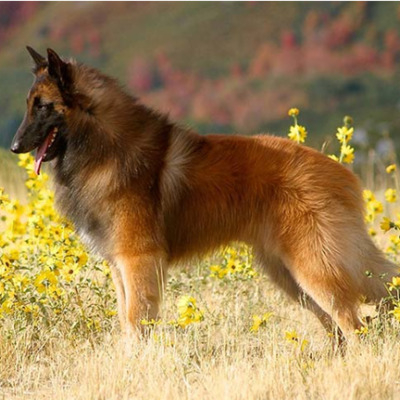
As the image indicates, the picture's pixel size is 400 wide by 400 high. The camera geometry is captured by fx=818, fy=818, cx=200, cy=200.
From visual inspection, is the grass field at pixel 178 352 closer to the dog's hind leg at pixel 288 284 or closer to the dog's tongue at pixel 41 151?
the dog's hind leg at pixel 288 284

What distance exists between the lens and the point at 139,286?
199 inches

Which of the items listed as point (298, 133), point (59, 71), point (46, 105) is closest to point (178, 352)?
point (46, 105)

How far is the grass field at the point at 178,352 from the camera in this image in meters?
4.22

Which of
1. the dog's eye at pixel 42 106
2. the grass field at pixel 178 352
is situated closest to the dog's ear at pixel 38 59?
the dog's eye at pixel 42 106

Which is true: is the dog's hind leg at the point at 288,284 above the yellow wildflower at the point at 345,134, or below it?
below

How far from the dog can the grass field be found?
285 millimetres

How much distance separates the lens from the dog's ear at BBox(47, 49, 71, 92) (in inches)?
197

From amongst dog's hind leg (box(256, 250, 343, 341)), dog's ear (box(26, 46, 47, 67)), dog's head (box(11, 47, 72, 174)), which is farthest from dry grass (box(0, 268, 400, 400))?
dog's ear (box(26, 46, 47, 67))

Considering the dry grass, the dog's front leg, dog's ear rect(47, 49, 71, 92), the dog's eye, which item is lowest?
the dry grass

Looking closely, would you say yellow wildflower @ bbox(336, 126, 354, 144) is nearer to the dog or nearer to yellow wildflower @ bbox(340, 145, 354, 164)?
yellow wildflower @ bbox(340, 145, 354, 164)

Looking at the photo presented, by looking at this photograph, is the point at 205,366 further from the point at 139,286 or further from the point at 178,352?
the point at 139,286

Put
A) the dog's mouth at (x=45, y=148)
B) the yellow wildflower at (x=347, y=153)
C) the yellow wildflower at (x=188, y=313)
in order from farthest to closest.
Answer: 1. the yellow wildflower at (x=347, y=153)
2. the dog's mouth at (x=45, y=148)
3. the yellow wildflower at (x=188, y=313)

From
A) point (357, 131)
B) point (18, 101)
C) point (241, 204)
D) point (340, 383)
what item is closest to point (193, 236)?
point (241, 204)

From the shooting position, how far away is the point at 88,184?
523 centimetres
